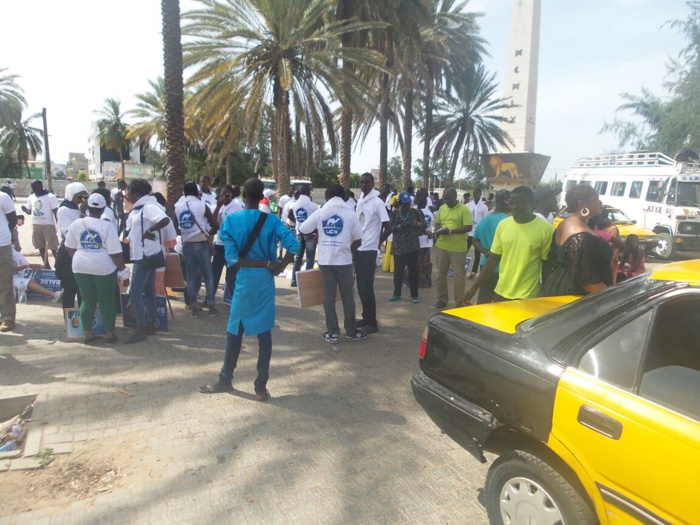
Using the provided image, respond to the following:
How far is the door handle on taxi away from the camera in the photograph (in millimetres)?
1889

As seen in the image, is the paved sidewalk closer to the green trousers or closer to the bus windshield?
the green trousers

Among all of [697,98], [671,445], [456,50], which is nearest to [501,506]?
[671,445]

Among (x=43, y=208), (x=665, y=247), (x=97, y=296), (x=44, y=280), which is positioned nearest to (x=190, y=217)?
(x=97, y=296)

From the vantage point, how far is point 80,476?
3.09 m

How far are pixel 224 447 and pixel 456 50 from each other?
2267cm

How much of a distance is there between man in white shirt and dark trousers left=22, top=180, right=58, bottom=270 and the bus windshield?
16838 millimetres

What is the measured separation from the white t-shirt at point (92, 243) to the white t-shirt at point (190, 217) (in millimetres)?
1301

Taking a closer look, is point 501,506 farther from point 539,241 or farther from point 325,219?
point 325,219

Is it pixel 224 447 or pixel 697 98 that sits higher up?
pixel 697 98

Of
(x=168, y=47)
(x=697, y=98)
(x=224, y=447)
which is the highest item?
(x=697, y=98)

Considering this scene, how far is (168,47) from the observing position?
31.2 feet

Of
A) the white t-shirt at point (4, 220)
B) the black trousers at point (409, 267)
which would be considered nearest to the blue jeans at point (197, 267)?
the white t-shirt at point (4, 220)

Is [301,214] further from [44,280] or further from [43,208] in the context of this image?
[43,208]

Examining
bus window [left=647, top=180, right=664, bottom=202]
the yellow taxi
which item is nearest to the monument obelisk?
bus window [left=647, top=180, right=664, bottom=202]
